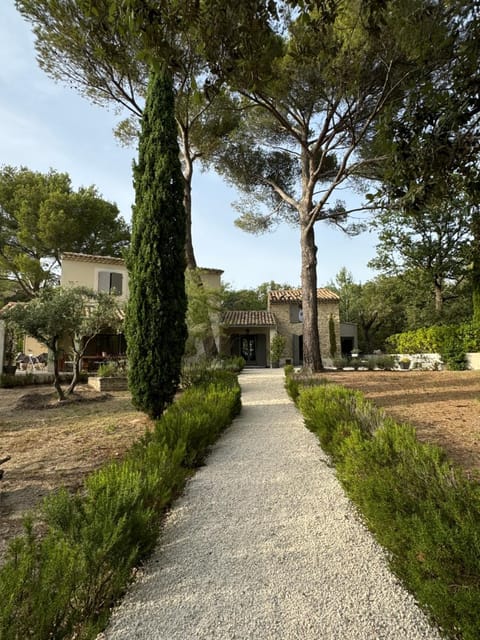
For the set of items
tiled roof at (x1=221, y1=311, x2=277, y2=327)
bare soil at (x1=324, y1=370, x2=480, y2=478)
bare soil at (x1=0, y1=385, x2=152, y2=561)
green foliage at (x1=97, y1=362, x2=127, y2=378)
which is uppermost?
tiled roof at (x1=221, y1=311, x2=277, y2=327)

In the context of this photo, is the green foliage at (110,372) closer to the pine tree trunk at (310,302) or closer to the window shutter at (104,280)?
the pine tree trunk at (310,302)

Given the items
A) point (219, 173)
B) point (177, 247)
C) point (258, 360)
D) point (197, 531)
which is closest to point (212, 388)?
point (177, 247)

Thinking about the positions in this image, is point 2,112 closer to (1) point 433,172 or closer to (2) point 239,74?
(2) point 239,74

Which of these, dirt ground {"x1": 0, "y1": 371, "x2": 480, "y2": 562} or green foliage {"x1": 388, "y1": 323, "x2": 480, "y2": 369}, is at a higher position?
green foliage {"x1": 388, "y1": 323, "x2": 480, "y2": 369}

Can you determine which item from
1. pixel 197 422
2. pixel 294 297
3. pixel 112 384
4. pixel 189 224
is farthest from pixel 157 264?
pixel 294 297

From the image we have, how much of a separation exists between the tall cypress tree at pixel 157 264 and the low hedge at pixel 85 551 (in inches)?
121

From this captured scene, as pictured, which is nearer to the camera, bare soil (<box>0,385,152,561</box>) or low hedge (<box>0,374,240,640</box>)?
low hedge (<box>0,374,240,640</box>)

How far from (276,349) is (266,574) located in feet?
66.9

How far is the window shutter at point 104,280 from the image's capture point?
19.0 metres

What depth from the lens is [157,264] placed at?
22.3 feet

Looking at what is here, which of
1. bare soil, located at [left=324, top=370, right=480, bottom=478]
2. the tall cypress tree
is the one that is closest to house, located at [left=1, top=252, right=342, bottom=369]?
bare soil, located at [left=324, top=370, right=480, bottom=478]

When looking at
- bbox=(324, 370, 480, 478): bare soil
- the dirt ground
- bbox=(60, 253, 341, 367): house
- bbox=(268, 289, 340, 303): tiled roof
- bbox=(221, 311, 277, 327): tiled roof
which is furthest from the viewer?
bbox=(268, 289, 340, 303): tiled roof

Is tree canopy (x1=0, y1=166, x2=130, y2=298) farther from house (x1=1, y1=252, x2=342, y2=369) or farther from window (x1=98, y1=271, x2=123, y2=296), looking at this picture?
house (x1=1, y1=252, x2=342, y2=369)

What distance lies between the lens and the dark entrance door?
25000 mm
